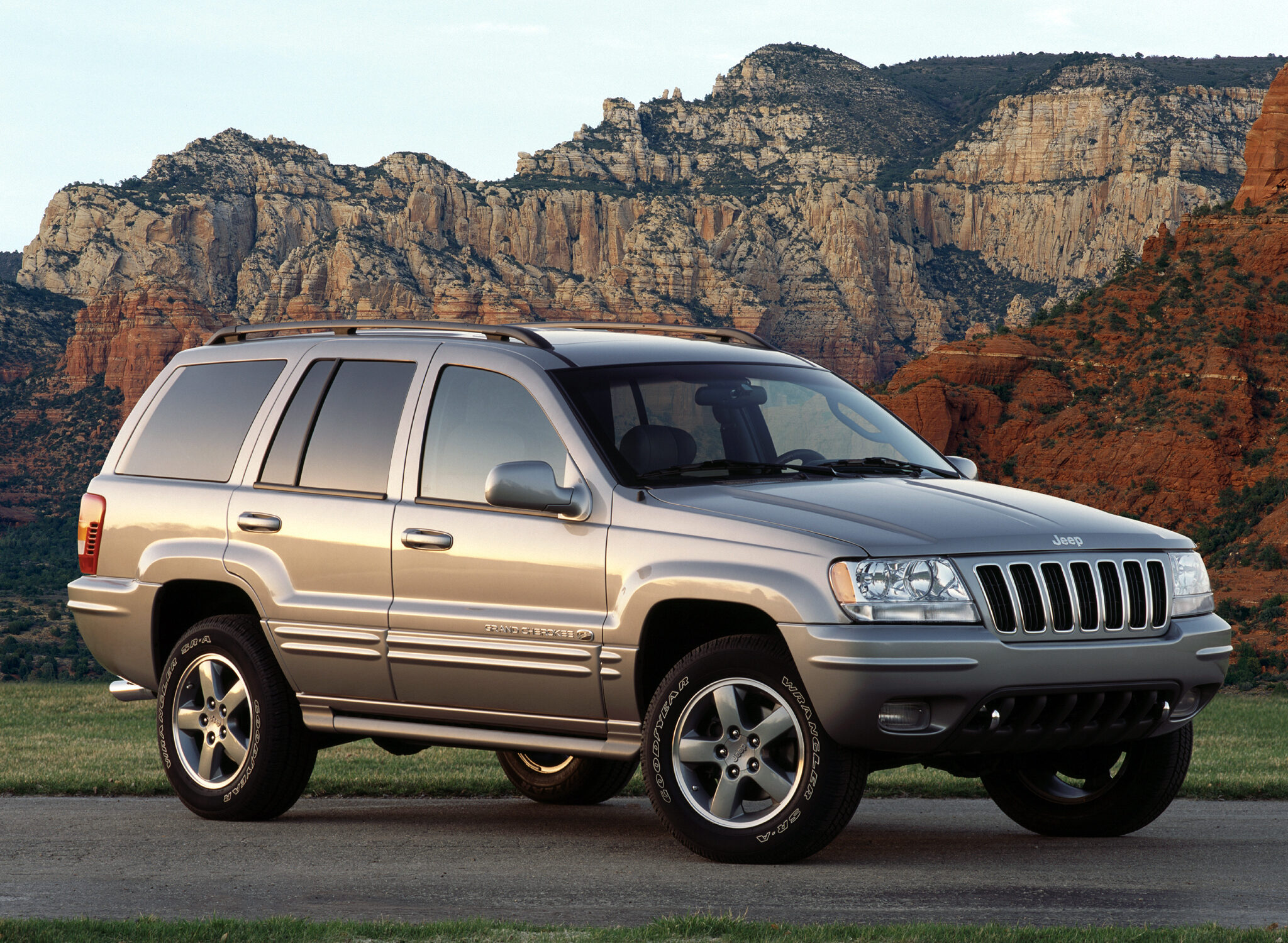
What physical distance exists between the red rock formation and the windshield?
103512mm

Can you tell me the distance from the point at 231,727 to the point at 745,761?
295 cm

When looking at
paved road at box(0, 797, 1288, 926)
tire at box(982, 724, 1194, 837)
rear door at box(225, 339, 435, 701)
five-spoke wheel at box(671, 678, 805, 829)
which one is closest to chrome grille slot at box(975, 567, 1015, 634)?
five-spoke wheel at box(671, 678, 805, 829)

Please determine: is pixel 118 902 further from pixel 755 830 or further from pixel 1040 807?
pixel 1040 807

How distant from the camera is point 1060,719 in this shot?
618cm

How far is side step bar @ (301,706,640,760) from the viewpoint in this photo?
6773mm

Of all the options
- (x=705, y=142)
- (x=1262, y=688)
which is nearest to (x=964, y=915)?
(x=1262, y=688)

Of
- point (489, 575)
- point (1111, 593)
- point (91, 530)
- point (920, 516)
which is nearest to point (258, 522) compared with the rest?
point (91, 530)

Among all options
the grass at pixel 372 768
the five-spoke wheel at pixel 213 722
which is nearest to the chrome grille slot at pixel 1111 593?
the grass at pixel 372 768

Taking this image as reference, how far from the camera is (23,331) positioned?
373 ft

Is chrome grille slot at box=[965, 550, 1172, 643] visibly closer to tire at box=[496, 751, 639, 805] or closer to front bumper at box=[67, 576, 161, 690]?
tire at box=[496, 751, 639, 805]

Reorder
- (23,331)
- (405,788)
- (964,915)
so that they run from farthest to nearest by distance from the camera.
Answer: (23,331) < (405,788) < (964,915)

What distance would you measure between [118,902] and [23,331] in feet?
382

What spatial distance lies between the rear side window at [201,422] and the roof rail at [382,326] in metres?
0.27

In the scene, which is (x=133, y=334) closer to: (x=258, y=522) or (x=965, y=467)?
(x=258, y=522)
